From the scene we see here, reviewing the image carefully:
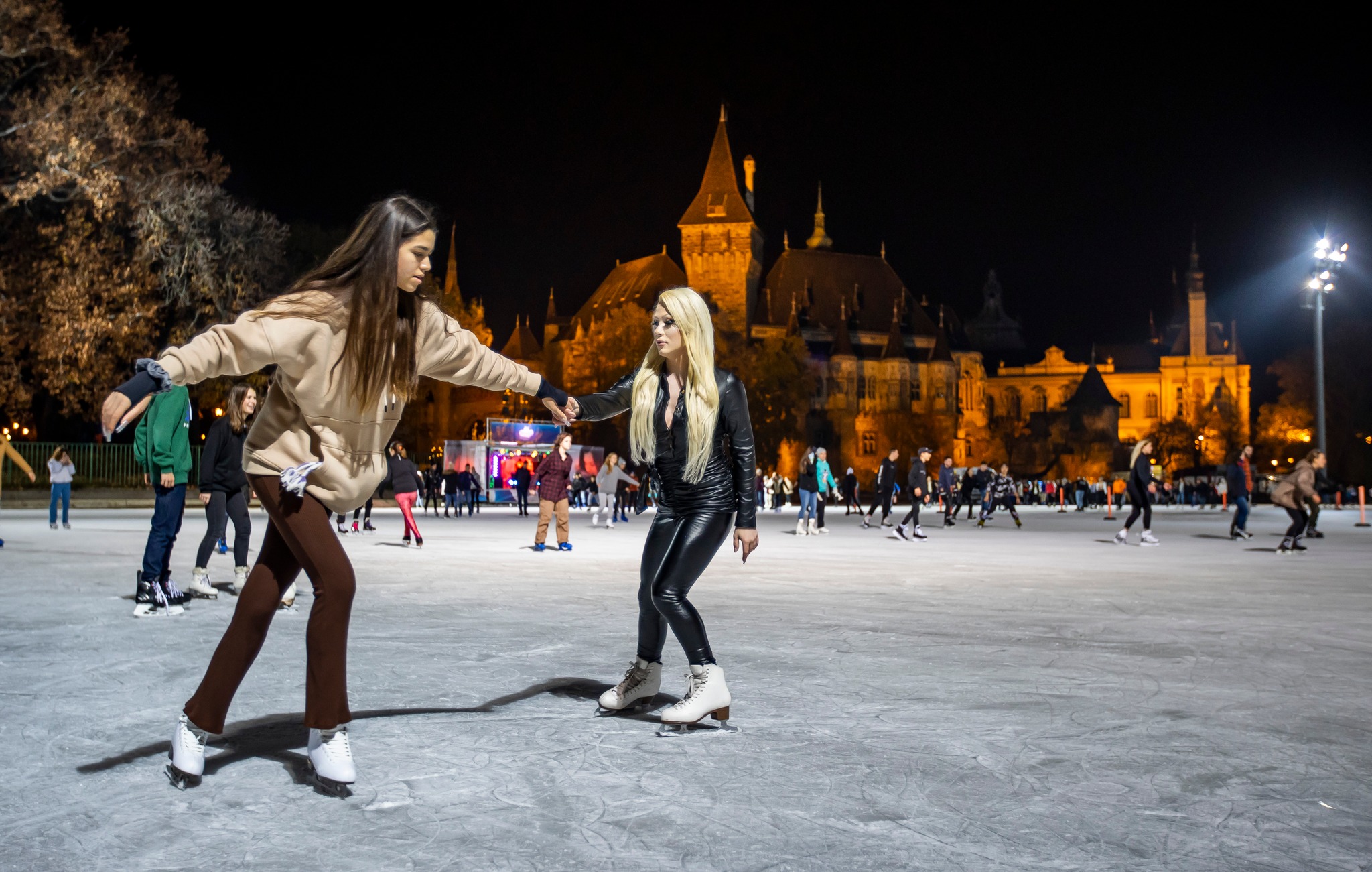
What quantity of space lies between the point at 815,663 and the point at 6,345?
25.8 meters

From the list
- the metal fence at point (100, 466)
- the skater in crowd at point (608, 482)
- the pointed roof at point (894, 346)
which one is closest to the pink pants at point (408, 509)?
the skater in crowd at point (608, 482)

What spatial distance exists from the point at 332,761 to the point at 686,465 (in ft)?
5.68

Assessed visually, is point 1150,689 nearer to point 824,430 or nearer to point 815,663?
point 815,663

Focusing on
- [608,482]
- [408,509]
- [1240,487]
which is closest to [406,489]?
[408,509]

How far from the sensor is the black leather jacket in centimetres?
479

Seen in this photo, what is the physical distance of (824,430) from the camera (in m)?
108

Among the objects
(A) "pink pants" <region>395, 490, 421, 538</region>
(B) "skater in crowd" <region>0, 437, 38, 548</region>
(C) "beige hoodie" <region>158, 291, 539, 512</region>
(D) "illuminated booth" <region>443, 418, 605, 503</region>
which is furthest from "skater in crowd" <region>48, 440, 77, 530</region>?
(D) "illuminated booth" <region>443, 418, 605, 503</region>

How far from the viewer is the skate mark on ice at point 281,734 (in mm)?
4066

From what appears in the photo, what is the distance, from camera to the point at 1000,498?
3183 centimetres

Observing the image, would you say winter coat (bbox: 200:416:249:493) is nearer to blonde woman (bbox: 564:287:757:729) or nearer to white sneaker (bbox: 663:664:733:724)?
blonde woman (bbox: 564:287:757:729)

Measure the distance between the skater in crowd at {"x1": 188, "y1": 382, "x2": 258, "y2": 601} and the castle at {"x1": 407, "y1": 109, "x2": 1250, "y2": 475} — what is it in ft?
183

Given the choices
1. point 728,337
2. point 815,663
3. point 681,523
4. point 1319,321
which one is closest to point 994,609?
point 815,663

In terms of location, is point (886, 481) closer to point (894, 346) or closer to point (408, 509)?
point (408, 509)

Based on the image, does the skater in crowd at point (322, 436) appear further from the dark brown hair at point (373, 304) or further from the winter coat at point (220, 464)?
the winter coat at point (220, 464)
